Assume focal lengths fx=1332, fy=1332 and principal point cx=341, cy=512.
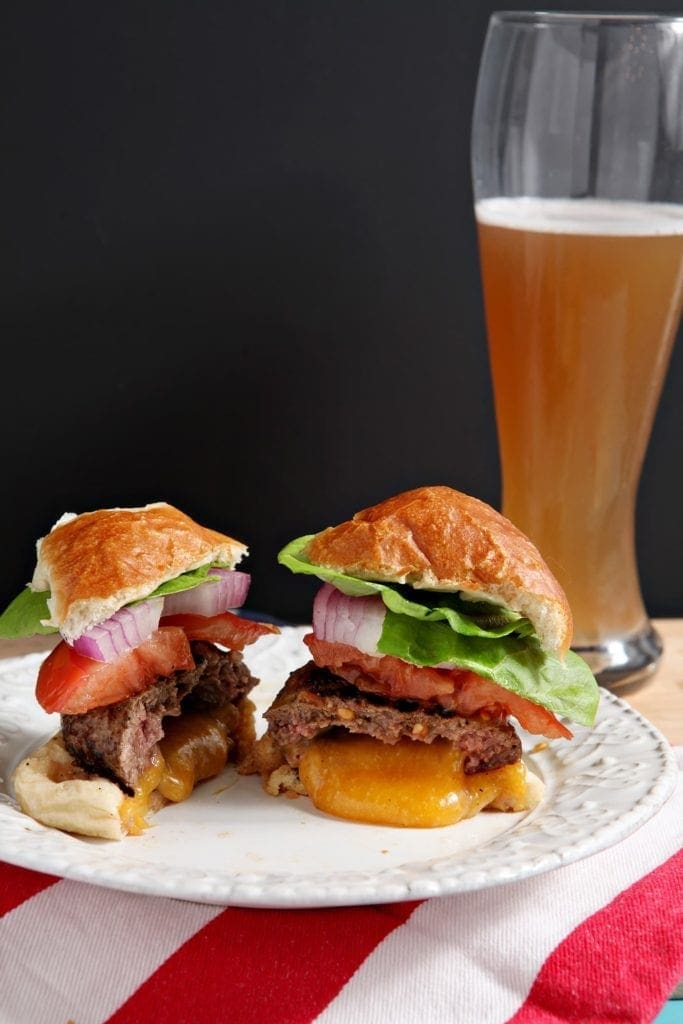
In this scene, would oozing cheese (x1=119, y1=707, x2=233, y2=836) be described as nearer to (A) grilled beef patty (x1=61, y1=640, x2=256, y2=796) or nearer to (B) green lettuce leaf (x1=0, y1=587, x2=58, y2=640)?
(A) grilled beef patty (x1=61, y1=640, x2=256, y2=796)

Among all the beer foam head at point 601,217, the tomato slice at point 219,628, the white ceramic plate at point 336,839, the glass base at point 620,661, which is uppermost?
the beer foam head at point 601,217

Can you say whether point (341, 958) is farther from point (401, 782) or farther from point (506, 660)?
point (506, 660)

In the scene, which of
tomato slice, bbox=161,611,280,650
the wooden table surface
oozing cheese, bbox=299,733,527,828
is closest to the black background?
the wooden table surface

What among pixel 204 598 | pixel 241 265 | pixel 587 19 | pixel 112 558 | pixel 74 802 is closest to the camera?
pixel 74 802

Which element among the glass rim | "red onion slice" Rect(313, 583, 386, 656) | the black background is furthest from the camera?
the black background

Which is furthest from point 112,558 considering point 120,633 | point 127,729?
point 127,729

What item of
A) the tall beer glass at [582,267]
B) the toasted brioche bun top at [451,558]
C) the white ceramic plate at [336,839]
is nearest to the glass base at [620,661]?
the tall beer glass at [582,267]

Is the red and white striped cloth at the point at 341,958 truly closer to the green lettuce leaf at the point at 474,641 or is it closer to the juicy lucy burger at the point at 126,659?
the juicy lucy burger at the point at 126,659
